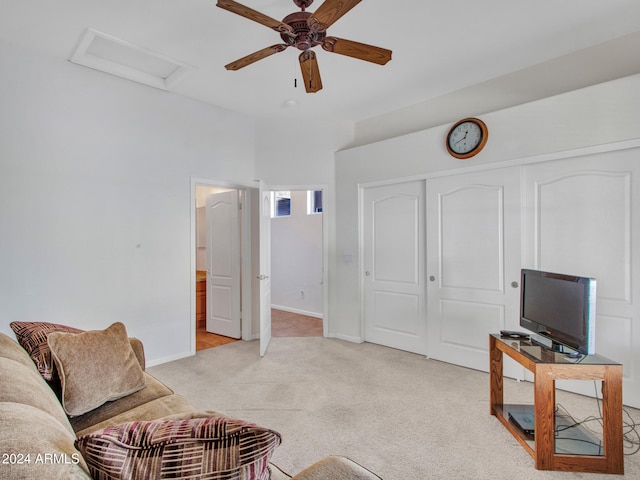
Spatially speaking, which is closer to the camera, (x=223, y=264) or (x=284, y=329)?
(x=223, y=264)

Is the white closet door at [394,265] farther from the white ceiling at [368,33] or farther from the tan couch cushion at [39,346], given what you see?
the tan couch cushion at [39,346]

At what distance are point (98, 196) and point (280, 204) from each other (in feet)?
12.4

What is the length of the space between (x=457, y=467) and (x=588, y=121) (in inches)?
108

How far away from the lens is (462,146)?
11.2ft

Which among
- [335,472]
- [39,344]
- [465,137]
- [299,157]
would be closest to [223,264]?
Result: [299,157]

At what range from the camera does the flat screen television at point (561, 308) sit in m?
1.91

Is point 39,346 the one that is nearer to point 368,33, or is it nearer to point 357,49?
point 357,49

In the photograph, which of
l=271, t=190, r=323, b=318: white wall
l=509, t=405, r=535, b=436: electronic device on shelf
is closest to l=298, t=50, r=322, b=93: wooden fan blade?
l=509, t=405, r=535, b=436: electronic device on shelf

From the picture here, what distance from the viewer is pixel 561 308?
6.92ft

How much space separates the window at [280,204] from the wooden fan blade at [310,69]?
13.5ft

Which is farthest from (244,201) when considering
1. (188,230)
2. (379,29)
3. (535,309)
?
(535,309)

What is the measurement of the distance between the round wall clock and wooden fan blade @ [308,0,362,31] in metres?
2.03

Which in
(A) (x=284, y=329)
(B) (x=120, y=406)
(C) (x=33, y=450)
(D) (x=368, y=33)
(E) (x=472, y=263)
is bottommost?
(A) (x=284, y=329)

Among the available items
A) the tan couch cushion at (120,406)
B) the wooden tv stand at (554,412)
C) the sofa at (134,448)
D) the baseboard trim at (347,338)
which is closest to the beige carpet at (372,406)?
the wooden tv stand at (554,412)
